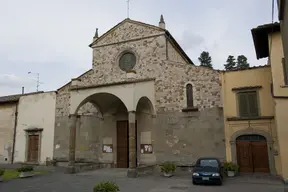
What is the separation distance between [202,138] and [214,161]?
9.51 ft

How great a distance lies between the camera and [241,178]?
12.9 meters

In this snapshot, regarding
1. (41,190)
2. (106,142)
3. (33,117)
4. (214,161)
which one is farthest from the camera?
(33,117)

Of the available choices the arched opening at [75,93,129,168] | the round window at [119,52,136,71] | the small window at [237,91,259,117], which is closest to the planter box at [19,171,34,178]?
the arched opening at [75,93,129,168]

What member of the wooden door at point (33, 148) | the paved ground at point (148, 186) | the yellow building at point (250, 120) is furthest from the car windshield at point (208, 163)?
the wooden door at point (33, 148)

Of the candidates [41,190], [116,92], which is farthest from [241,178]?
[41,190]

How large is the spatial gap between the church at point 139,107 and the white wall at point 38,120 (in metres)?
0.31

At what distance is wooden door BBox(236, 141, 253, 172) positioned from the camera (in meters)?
14.2

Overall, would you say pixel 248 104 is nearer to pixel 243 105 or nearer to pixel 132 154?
pixel 243 105

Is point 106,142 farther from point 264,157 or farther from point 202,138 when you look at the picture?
point 264,157

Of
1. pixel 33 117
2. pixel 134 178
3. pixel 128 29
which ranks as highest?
pixel 128 29

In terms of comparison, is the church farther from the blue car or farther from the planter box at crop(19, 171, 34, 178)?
the blue car

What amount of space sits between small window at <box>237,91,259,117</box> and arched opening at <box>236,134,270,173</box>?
127cm

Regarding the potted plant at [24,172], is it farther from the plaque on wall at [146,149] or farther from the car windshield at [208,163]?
the car windshield at [208,163]

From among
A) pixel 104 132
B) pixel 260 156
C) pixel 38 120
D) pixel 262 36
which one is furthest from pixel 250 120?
pixel 38 120
